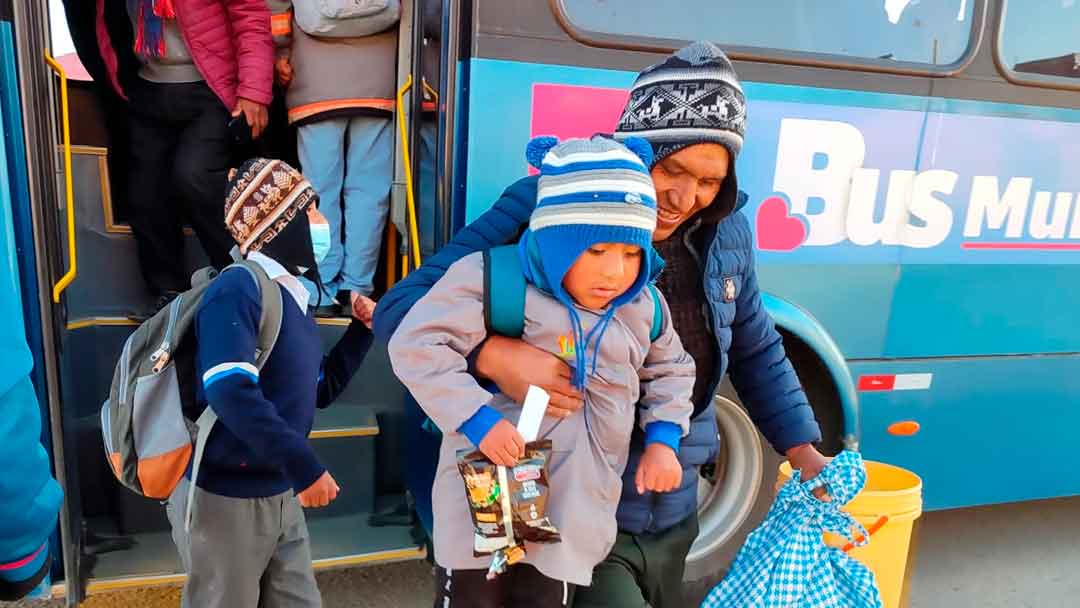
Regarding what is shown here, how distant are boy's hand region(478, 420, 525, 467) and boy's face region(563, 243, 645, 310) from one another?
0.93 feet

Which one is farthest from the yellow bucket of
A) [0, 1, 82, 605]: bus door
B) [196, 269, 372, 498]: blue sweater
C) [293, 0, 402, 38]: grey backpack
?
[293, 0, 402, 38]: grey backpack

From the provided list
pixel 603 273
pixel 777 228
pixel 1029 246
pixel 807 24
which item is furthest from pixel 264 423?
pixel 1029 246

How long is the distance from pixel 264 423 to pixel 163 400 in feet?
0.87

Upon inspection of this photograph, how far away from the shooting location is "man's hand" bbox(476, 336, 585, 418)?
138cm

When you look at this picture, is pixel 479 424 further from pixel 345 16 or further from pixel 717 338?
pixel 345 16

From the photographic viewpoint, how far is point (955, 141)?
9.06 ft

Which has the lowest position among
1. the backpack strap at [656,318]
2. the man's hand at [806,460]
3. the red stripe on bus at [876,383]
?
the red stripe on bus at [876,383]

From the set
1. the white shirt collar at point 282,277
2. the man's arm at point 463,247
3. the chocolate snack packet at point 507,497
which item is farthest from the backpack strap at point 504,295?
the white shirt collar at point 282,277

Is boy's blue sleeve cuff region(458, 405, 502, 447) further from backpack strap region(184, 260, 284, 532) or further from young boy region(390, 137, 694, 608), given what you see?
backpack strap region(184, 260, 284, 532)

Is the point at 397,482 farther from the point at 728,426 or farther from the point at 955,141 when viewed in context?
the point at 955,141

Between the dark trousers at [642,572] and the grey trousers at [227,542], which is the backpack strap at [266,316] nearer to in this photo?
the grey trousers at [227,542]

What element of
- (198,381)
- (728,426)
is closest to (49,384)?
(198,381)

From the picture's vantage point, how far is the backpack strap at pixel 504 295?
1395 millimetres

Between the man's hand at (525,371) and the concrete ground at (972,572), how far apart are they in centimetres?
184
